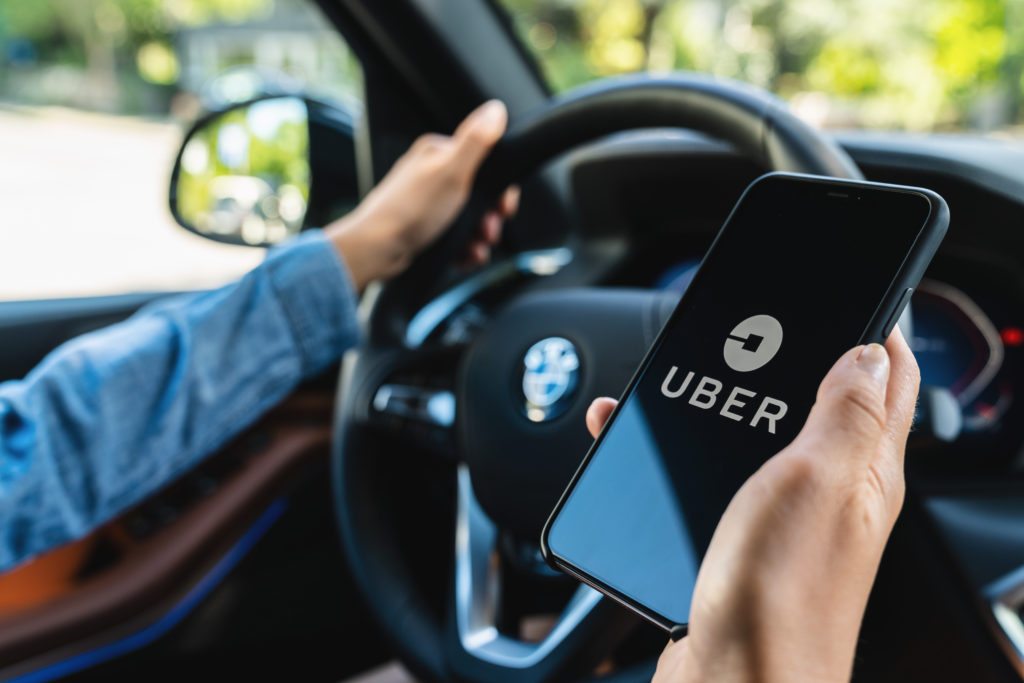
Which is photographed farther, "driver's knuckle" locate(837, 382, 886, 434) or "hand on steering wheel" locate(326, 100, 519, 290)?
"hand on steering wheel" locate(326, 100, 519, 290)

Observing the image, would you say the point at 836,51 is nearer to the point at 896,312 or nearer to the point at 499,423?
the point at 499,423

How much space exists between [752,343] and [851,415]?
142 millimetres

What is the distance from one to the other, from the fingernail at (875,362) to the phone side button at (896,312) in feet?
0.15

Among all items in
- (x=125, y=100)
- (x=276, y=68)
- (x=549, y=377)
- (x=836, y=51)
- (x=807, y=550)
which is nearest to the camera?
(x=807, y=550)

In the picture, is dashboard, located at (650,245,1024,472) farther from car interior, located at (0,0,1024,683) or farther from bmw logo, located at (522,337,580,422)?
bmw logo, located at (522,337,580,422)

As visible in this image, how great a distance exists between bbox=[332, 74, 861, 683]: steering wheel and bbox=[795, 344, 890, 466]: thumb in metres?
0.29

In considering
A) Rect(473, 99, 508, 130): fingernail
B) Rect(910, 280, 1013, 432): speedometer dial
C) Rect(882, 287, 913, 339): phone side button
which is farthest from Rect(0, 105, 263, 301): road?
Rect(882, 287, 913, 339): phone side button

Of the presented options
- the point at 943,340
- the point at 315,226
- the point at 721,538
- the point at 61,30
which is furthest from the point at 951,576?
the point at 61,30

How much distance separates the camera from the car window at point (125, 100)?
1708 millimetres

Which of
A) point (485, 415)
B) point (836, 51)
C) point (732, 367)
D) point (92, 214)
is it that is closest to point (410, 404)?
point (485, 415)

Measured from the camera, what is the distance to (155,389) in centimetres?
91

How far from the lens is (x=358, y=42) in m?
1.23

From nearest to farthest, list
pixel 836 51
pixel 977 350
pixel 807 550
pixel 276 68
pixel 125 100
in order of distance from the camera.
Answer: pixel 807 550 → pixel 977 350 → pixel 836 51 → pixel 276 68 → pixel 125 100

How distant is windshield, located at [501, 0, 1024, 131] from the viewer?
4.88 ft
